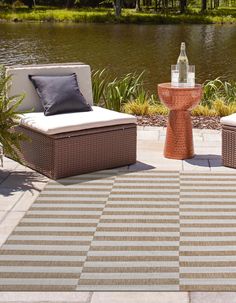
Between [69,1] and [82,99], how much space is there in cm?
4128

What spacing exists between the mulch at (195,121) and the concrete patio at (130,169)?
0.24 metres

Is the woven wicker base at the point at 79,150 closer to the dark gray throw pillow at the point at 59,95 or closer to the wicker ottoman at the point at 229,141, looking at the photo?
the dark gray throw pillow at the point at 59,95

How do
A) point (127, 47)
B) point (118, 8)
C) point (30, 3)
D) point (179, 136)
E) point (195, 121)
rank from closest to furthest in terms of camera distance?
point (179, 136) → point (195, 121) → point (127, 47) → point (118, 8) → point (30, 3)

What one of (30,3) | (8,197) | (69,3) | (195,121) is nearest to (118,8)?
(69,3)

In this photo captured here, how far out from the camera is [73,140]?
5039 mm

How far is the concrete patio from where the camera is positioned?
305cm

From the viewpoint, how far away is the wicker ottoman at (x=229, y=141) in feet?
17.2

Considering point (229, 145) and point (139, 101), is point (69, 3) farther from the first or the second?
point (229, 145)

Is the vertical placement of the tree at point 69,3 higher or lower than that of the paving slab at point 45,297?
lower

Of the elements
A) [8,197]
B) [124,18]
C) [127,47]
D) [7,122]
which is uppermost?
[7,122]

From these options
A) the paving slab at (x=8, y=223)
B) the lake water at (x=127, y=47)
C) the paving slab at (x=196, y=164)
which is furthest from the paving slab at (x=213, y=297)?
the lake water at (x=127, y=47)

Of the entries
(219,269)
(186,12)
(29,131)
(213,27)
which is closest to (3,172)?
(29,131)

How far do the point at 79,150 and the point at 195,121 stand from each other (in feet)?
7.98

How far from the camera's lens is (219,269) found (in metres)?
3.38
